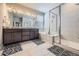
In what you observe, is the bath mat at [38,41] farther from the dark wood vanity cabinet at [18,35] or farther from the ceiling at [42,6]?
the ceiling at [42,6]

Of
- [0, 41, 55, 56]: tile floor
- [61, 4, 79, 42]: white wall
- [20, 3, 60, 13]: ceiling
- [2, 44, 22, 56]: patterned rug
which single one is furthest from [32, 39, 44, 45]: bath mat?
[20, 3, 60, 13]: ceiling

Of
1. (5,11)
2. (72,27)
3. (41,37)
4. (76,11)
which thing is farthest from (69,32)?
(5,11)

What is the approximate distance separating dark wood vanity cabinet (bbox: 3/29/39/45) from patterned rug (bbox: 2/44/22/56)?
14cm

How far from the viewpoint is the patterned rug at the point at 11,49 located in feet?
5.63

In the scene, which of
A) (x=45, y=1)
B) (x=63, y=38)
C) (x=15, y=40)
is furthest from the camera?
(x=15, y=40)

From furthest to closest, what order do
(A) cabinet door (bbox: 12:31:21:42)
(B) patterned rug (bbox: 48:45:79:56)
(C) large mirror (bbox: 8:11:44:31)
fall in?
(A) cabinet door (bbox: 12:31:21:42) < (C) large mirror (bbox: 8:11:44:31) < (B) patterned rug (bbox: 48:45:79:56)

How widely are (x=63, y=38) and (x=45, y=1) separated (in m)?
0.91

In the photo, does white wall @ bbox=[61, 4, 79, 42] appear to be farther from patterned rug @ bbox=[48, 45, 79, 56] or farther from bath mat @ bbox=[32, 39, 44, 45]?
bath mat @ bbox=[32, 39, 44, 45]

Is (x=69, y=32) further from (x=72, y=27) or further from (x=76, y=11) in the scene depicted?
(x=76, y=11)

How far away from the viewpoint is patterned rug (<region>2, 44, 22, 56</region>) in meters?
1.71

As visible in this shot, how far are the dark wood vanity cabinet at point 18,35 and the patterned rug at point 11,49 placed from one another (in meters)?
0.14

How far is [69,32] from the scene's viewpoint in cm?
179

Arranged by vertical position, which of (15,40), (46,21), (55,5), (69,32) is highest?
(55,5)

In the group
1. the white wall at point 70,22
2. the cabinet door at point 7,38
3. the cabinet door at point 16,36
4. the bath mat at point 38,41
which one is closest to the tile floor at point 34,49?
the bath mat at point 38,41
